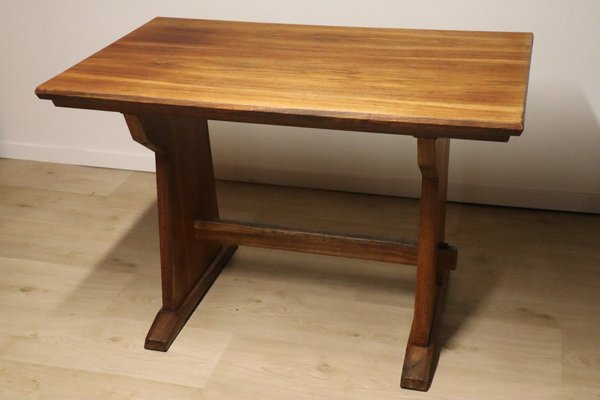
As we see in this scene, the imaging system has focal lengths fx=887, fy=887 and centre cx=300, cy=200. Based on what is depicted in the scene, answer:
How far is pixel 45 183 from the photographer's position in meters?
3.60

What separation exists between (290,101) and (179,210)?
70 centimetres

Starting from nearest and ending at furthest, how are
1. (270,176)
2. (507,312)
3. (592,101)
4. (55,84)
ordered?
(55,84)
(507,312)
(592,101)
(270,176)

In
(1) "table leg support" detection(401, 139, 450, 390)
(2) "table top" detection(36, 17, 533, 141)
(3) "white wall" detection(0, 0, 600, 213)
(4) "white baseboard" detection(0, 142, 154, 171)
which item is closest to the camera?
(2) "table top" detection(36, 17, 533, 141)

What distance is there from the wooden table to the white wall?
1.64ft

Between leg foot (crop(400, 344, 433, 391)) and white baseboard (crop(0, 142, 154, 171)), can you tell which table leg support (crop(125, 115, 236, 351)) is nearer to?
leg foot (crop(400, 344, 433, 391))

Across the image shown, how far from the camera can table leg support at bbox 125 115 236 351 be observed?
8.21 feet

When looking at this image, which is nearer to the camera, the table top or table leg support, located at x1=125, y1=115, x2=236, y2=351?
the table top

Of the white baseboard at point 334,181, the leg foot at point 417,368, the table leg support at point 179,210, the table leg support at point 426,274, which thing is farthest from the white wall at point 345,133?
the leg foot at point 417,368

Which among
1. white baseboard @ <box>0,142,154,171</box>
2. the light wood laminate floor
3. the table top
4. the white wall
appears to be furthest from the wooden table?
white baseboard @ <box>0,142,154,171</box>

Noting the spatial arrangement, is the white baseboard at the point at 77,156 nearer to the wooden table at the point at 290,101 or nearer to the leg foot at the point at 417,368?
the wooden table at the point at 290,101

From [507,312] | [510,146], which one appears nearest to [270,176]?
[510,146]

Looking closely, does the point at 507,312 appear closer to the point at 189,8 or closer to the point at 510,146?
the point at 510,146

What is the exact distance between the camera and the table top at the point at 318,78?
2016mm

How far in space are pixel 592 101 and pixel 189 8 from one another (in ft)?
4.86
